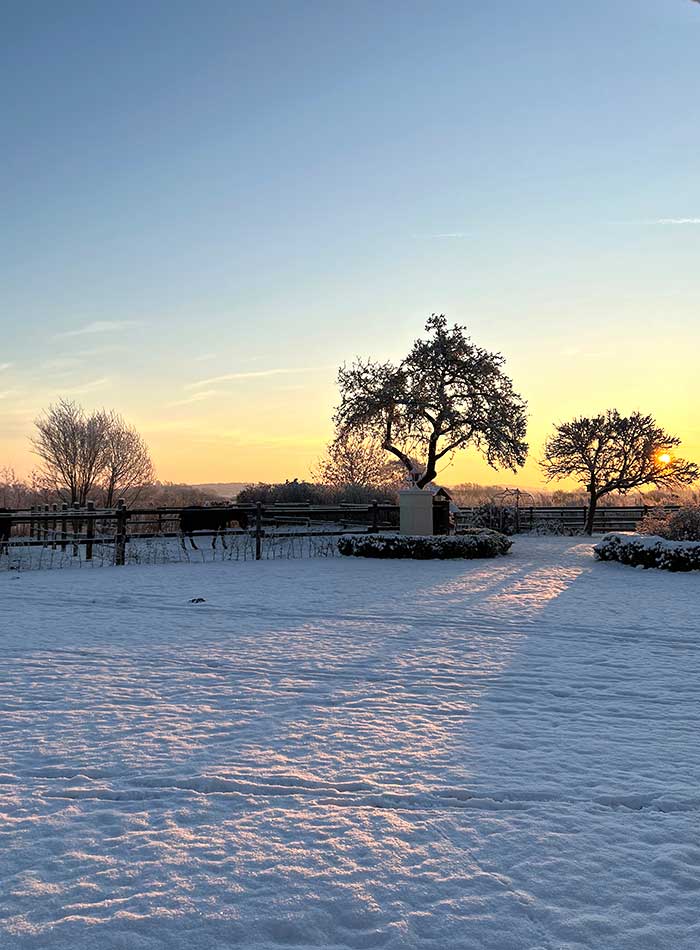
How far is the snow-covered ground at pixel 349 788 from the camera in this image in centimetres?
300

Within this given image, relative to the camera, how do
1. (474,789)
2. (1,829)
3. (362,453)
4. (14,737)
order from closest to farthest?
(1,829) < (474,789) < (14,737) < (362,453)

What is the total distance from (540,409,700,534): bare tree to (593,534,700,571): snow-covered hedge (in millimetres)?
12230

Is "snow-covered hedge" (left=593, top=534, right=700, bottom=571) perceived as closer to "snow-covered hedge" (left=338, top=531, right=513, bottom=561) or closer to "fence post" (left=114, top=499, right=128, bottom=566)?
"snow-covered hedge" (left=338, top=531, right=513, bottom=561)

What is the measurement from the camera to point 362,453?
39.1 metres

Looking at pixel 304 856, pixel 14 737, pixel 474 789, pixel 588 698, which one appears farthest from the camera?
pixel 588 698

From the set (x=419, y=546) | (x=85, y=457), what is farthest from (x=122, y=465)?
(x=419, y=546)

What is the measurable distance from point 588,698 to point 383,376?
23.6 metres

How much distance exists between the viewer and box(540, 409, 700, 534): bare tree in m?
29.5

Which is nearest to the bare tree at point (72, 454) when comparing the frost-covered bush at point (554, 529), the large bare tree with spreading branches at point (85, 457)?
the large bare tree with spreading branches at point (85, 457)

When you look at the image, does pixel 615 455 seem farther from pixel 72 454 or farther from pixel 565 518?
pixel 72 454

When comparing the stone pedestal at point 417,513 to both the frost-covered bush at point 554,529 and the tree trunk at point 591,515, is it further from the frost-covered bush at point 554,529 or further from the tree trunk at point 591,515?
the tree trunk at point 591,515

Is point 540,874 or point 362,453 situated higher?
point 362,453

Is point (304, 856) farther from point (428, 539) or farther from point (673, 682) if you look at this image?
point (428, 539)

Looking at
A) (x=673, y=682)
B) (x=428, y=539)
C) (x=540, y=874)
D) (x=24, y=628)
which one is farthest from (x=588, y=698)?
(x=428, y=539)
